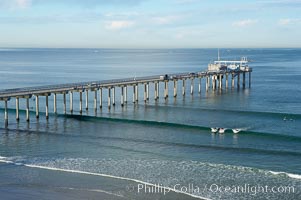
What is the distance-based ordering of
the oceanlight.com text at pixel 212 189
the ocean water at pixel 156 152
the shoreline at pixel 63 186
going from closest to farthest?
1. the shoreline at pixel 63 186
2. the oceanlight.com text at pixel 212 189
3. the ocean water at pixel 156 152

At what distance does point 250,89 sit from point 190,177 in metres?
48.8

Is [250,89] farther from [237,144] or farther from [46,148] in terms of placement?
[46,148]

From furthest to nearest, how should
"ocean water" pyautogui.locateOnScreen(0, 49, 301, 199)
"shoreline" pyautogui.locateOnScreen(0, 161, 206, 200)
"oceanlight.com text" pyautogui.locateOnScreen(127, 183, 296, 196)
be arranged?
"ocean water" pyautogui.locateOnScreen(0, 49, 301, 199) → "oceanlight.com text" pyautogui.locateOnScreen(127, 183, 296, 196) → "shoreline" pyautogui.locateOnScreen(0, 161, 206, 200)

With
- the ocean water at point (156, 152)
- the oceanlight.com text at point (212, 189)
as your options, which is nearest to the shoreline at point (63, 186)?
the ocean water at point (156, 152)

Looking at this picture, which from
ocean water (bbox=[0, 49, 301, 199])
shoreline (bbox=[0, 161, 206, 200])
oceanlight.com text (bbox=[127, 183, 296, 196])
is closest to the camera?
A: shoreline (bbox=[0, 161, 206, 200])

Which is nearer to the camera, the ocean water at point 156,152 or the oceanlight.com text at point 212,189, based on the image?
the oceanlight.com text at point 212,189

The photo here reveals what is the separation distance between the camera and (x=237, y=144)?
117 feet

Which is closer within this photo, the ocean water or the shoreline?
the shoreline

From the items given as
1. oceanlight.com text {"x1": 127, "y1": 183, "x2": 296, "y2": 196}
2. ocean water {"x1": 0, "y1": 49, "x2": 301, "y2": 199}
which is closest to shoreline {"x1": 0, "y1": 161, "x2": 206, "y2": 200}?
ocean water {"x1": 0, "y1": 49, "x2": 301, "y2": 199}

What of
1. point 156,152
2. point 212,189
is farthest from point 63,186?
point 156,152

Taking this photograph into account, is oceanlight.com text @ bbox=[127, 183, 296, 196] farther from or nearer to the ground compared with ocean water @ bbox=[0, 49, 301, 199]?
nearer to the ground

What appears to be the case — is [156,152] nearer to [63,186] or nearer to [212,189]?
[212,189]

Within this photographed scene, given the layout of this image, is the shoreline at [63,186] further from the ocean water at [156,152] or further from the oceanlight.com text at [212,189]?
the oceanlight.com text at [212,189]

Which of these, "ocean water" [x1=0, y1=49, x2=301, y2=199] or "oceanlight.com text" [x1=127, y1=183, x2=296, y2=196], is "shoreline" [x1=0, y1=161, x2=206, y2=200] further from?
"oceanlight.com text" [x1=127, y1=183, x2=296, y2=196]
